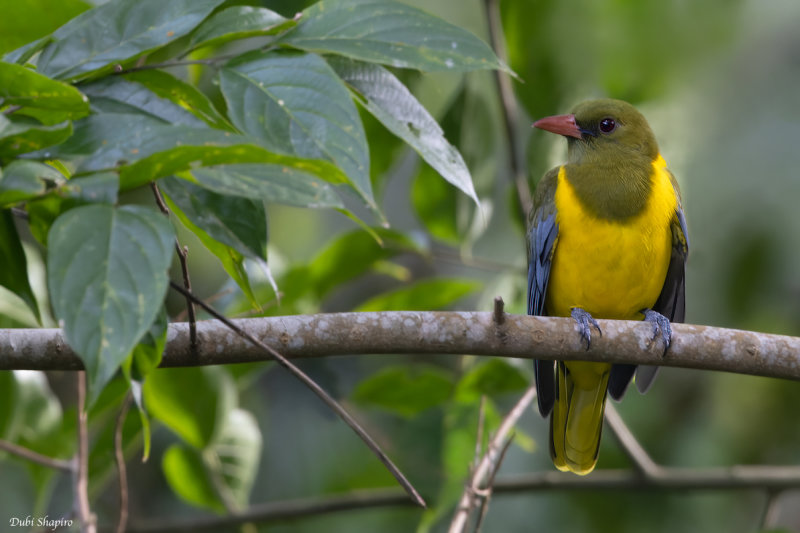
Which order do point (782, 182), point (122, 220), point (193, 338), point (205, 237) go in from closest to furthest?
point (122, 220)
point (205, 237)
point (193, 338)
point (782, 182)

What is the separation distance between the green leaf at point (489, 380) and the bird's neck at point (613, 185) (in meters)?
0.66

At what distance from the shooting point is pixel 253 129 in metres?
1.55

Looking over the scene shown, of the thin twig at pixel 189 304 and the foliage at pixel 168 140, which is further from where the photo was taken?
the thin twig at pixel 189 304

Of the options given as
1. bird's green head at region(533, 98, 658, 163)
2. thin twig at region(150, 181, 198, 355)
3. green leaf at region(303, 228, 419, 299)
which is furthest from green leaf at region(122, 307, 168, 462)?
bird's green head at region(533, 98, 658, 163)

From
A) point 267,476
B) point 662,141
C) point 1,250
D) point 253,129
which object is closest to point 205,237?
point 253,129

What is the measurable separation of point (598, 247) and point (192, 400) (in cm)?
153

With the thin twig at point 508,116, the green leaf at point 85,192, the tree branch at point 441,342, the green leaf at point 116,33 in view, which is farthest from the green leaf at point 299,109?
the thin twig at point 508,116

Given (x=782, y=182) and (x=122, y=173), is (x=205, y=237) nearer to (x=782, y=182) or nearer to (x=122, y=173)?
(x=122, y=173)

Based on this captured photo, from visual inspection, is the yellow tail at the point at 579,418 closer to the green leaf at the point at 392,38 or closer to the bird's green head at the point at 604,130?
the bird's green head at the point at 604,130

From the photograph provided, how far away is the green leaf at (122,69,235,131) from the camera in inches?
65.6

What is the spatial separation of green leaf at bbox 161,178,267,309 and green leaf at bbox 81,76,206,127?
4.9 inches

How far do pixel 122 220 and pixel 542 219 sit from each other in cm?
235

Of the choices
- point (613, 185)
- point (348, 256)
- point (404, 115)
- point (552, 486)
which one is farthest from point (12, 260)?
point (552, 486)

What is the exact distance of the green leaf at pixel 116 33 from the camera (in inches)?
61.1
